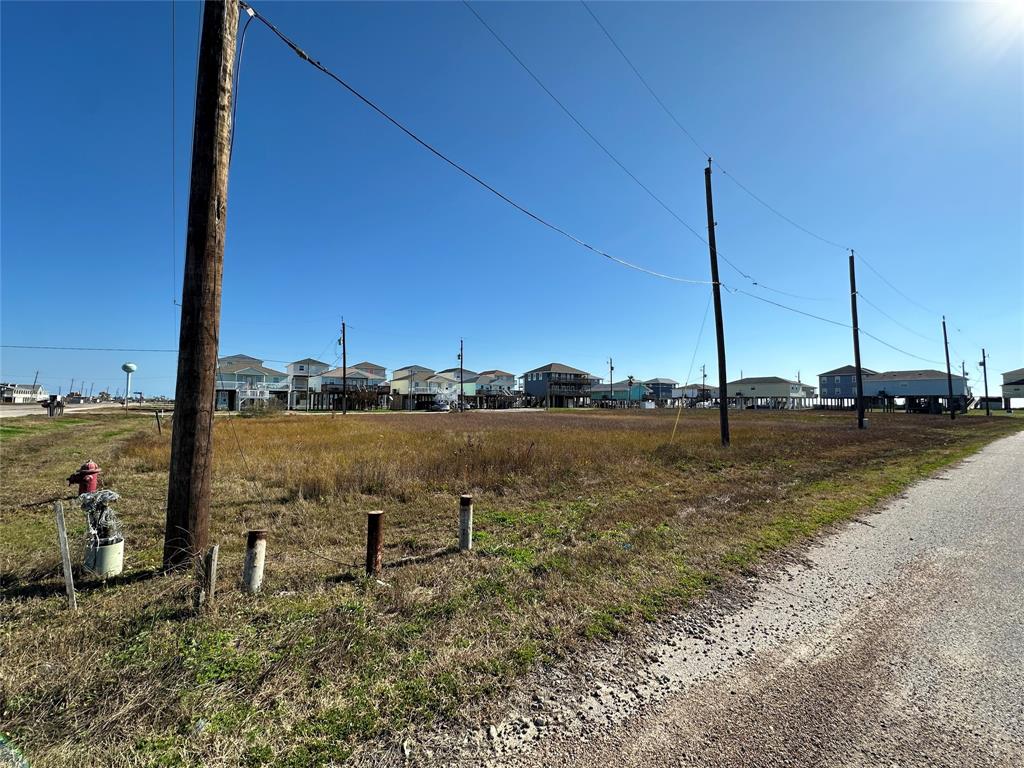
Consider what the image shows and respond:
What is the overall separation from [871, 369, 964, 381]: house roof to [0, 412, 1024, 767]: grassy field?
9948cm

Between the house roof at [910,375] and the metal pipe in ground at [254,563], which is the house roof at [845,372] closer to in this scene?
the house roof at [910,375]

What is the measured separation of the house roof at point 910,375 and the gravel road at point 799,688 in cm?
10662

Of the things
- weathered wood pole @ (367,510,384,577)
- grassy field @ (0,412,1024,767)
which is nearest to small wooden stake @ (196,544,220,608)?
grassy field @ (0,412,1024,767)

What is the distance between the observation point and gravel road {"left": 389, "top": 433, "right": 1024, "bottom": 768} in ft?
8.25

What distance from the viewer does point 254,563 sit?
14.7 ft

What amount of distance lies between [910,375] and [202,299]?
379ft

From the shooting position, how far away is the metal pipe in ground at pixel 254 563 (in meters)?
4.44

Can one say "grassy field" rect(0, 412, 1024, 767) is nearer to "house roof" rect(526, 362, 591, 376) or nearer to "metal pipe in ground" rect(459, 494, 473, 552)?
"metal pipe in ground" rect(459, 494, 473, 552)

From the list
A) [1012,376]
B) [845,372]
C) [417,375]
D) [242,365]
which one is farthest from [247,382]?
[1012,376]

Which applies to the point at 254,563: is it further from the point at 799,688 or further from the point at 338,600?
the point at 799,688

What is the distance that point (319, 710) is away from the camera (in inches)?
110

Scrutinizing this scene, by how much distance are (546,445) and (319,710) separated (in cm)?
1302

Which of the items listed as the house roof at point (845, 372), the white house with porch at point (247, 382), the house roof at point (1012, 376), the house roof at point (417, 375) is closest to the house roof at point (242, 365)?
the white house with porch at point (247, 382)

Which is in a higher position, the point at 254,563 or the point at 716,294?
the point at 716,294
